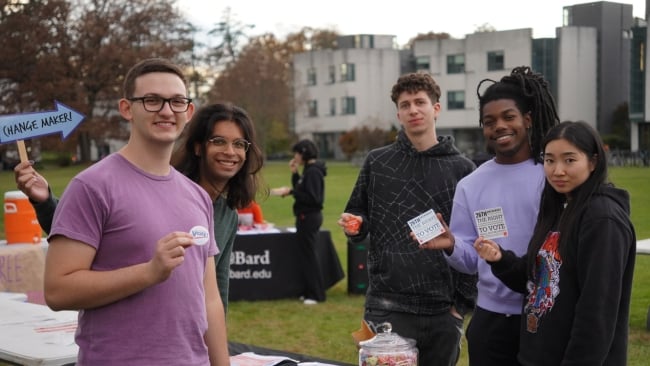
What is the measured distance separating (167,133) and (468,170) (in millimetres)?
1872

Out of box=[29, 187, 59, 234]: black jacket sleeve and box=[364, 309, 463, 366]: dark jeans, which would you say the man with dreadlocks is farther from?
box=[29, 187, 59, 234]: black jacket sleeve

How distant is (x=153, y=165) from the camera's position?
2.41 metres

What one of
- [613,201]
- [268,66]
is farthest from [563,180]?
[268,66]

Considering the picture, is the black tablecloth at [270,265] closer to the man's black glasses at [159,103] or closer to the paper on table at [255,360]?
the paper on table at [255,360]

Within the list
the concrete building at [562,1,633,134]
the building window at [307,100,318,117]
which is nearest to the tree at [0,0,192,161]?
the building window at [307,100,318,117]

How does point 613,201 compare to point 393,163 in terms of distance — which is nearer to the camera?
point 613,201

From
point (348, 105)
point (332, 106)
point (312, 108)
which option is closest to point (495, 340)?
point (348, 105)

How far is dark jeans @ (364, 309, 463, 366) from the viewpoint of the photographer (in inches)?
145

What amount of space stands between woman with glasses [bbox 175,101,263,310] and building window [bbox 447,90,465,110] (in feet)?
186

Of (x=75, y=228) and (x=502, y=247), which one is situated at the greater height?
(x=75, y=228)

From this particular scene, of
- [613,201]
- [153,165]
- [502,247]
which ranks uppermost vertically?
[153,165]

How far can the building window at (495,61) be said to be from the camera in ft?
185

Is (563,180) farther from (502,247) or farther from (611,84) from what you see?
(611,84)

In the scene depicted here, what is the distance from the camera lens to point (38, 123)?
326cm
